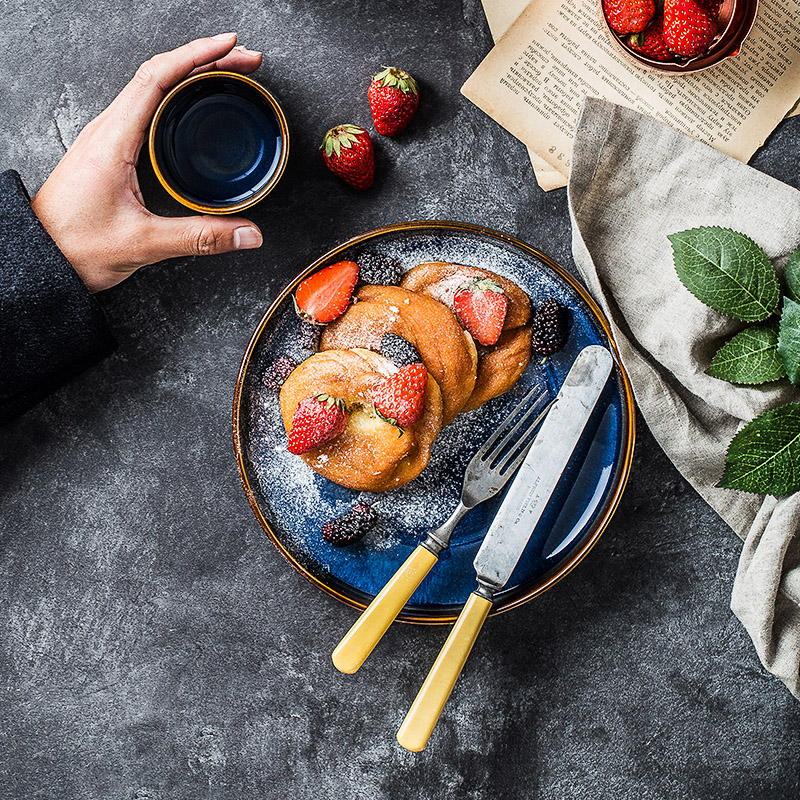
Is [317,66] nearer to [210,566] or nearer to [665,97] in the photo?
Answer: [665,97]

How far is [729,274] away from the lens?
47.5 inches

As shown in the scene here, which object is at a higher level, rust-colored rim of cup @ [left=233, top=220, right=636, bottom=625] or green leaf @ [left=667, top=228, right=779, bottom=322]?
green leaf @ [left=667, top=228, right=779, bottom=322]

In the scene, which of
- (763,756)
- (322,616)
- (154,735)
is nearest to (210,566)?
(322,616)

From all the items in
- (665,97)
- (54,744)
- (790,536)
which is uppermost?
(665,97)

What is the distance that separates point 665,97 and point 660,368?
541 millimetres

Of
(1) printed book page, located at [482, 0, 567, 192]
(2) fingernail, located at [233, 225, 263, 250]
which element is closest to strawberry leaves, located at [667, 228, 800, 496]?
(1) printed book page, located at [482, 0, 567, 192]

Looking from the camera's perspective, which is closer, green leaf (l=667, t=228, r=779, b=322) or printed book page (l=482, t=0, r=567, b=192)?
green leaf (l=667, t=228, r=779, b=322)

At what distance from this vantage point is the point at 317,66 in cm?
138

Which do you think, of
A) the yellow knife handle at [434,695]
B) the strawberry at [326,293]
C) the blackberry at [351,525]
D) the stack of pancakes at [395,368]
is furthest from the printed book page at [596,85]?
the yellow knife handle at [434,695]

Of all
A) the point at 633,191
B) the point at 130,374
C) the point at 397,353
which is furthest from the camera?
the point at 130,374

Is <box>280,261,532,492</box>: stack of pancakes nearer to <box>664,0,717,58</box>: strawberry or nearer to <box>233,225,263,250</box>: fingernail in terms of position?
<box>233,225,263,250</box>: fingernail

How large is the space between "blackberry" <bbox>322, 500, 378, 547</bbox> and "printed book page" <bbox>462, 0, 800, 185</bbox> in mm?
759

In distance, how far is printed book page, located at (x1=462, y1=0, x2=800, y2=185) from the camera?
1.35 m

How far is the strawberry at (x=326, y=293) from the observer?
1246mm
